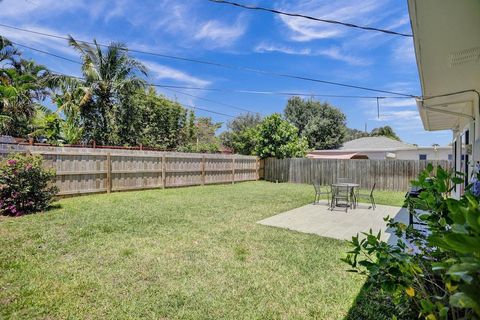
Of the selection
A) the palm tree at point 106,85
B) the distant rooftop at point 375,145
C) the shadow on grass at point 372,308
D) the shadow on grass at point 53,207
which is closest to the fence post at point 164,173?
the shadow on grass at point 53,207

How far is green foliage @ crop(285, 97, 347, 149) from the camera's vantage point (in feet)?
104

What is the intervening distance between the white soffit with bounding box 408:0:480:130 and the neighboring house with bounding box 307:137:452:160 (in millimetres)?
17459

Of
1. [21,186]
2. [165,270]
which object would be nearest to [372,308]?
[165,270]

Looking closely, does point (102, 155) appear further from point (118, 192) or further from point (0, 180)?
point (0, 180)

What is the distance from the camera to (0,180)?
654cm

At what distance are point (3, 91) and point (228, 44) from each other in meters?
11.1

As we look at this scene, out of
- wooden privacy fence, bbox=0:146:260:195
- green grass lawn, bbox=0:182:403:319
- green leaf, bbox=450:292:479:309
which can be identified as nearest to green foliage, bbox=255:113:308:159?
wooden privacy fence, bbox=0:146:260:195

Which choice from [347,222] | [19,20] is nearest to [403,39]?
[347,222]

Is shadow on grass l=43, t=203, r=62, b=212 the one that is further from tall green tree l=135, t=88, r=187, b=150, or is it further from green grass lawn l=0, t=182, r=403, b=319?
tall green tree l=135, t=88, r=187, b=150

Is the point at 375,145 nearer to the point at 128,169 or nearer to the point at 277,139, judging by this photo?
the point at 277,139

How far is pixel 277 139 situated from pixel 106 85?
10.8 meters

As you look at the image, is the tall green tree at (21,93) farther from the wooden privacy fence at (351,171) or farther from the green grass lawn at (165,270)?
the wooden privacy fence at (351,171)

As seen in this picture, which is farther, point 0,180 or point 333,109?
point 333,109

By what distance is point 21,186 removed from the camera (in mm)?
6652
